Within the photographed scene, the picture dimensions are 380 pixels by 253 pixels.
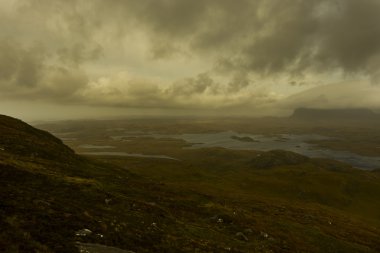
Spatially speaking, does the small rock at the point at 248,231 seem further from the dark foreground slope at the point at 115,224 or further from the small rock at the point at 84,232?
the small rock at the point at 84,232

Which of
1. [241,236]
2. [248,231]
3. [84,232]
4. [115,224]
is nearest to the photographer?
[84,232]

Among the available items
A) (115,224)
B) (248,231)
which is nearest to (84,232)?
(115,224)

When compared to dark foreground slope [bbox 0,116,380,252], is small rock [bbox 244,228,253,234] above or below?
below

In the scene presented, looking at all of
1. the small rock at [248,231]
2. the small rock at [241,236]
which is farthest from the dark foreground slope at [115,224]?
the small rock at [248,231]

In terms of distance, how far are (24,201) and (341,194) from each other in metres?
139

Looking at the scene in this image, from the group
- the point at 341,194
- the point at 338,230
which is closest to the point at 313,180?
the point at 341,194

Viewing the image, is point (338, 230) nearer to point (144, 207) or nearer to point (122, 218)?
point (144, 207)

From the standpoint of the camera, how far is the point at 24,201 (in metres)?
22.9

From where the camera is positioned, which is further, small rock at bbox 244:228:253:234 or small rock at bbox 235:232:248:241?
small rock at bbox 244:228:253:234

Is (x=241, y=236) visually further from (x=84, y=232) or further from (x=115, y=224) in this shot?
(x=84, y=232)

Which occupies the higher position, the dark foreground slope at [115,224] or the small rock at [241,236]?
the dark foreground slope at [115,224]

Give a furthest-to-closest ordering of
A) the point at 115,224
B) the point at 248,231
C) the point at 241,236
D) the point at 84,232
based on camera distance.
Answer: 1. the point at 248,231
2. the point at 241,236
3. the point at 115,224
4. the point at 84,232

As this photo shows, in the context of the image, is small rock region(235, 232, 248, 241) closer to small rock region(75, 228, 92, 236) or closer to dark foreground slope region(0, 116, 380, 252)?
dark foreground slope region(0, 116, 380, 252)

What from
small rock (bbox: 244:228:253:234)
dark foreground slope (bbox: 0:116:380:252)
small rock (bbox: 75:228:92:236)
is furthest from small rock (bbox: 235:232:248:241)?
small rock (bbox: 75:228:92:236)
